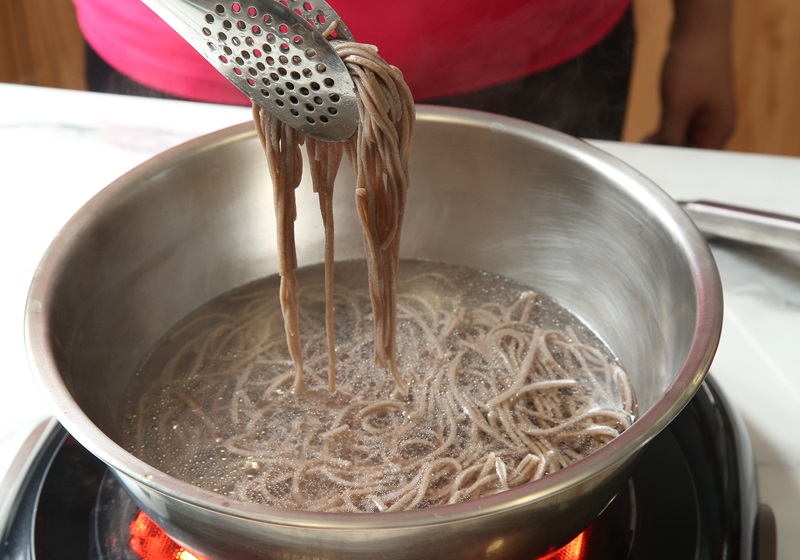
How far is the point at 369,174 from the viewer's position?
1065 mm

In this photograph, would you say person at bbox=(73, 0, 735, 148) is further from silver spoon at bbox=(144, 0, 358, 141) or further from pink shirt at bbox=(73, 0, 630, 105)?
silver spoon at bbox=(144, 0, 358, 141)

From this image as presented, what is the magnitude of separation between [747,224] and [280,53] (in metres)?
0.88

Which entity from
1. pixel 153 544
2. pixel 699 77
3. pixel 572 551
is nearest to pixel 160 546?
pixel 153 544

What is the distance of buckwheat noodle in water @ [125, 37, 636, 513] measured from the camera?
109 centimetres

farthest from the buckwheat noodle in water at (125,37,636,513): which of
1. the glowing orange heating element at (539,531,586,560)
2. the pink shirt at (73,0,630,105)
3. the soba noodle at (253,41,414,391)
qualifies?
the pink shirt at (73,0,630,105)

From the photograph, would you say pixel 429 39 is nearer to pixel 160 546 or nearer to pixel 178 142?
pixel 178 142

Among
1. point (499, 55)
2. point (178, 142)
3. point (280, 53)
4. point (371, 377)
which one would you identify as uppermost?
point (280, 53)

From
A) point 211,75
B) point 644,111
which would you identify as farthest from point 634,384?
point 644,111

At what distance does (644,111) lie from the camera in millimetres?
3270

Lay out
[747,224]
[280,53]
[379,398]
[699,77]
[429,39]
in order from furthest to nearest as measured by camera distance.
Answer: [699,77] → [429,39] → [747,224] → [379,398] → [280,53]

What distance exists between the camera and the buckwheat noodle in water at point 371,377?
1.09 meters

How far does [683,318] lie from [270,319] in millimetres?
667

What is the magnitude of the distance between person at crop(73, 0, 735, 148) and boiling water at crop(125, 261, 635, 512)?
0.44 meters

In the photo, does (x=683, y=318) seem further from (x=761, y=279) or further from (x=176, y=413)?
(x=176, y=413)
